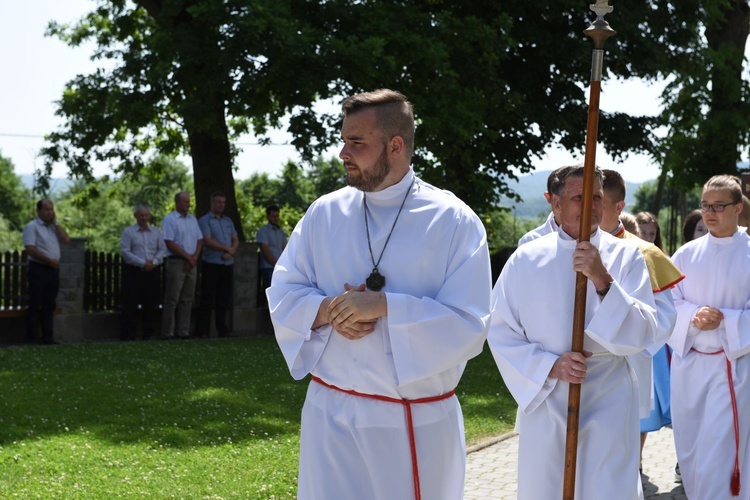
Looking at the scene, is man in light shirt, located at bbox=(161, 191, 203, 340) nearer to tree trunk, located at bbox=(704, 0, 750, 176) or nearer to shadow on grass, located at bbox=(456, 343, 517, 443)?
shadow on grass, located at bbox=(456, 343, 517, 443)

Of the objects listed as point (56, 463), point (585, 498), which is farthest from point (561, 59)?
point (585, 498)

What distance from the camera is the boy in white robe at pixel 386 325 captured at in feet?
14.1

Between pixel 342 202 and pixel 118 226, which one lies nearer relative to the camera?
pixel 342 202

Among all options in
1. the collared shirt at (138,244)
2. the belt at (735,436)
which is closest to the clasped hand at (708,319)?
the belt at (735,436)

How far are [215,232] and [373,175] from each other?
43.4ft

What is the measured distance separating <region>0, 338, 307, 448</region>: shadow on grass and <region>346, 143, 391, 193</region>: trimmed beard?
477cm

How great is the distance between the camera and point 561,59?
76.9ft

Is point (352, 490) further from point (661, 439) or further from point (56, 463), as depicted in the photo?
point (661, 439)

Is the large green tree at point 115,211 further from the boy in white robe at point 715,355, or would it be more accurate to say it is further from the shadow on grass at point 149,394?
the boy in white robe at point 715,355

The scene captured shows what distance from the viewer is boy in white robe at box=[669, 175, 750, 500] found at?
23.5 ft

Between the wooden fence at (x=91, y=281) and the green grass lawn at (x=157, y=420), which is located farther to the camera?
the wooden fence at (x=91, y=281)

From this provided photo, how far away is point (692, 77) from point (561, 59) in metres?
3.35

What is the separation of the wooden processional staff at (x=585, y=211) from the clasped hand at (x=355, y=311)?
1.13m

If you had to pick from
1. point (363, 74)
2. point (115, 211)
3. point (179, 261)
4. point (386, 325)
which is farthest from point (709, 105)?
point (115, 211)
